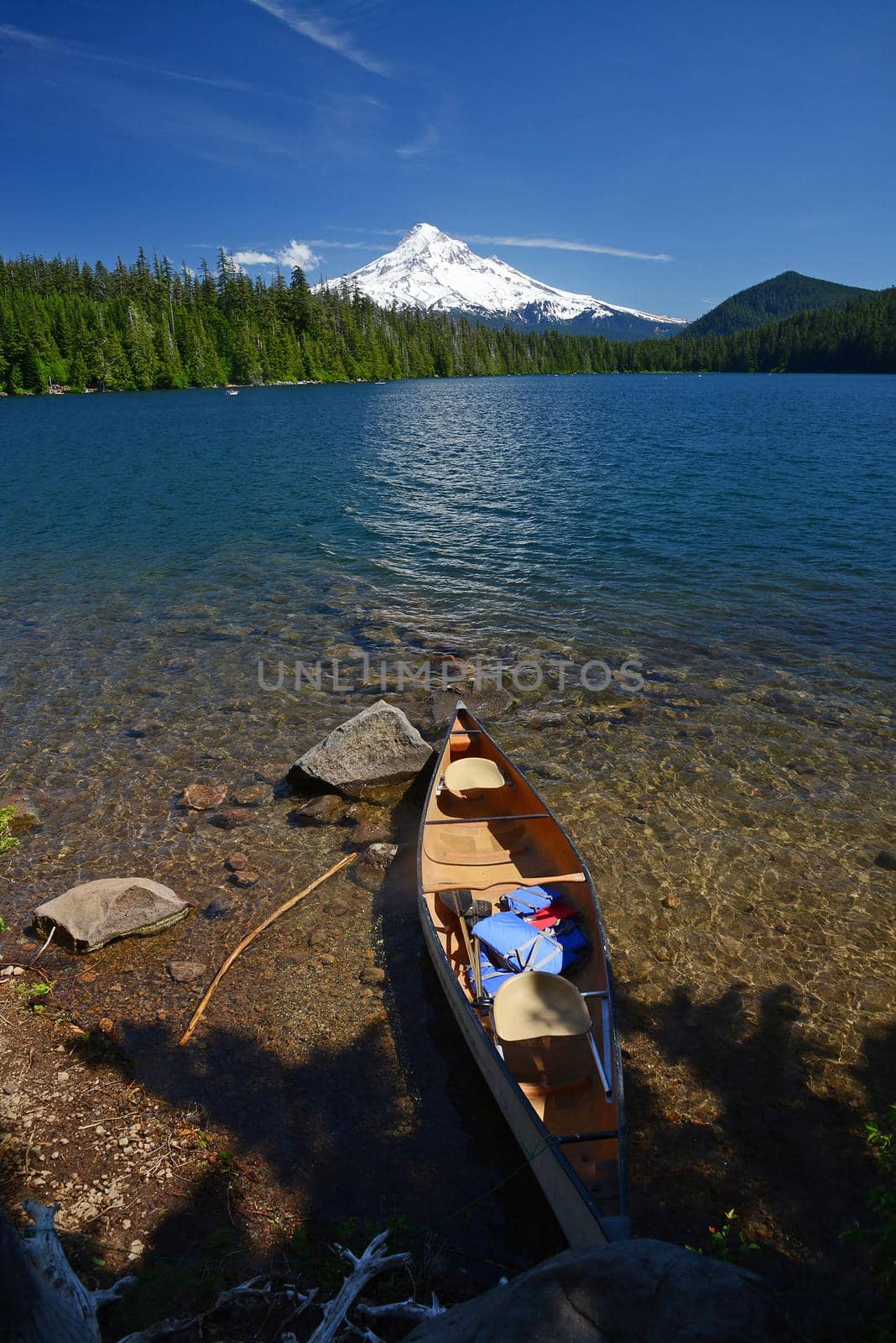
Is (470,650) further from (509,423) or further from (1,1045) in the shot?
(509,423)

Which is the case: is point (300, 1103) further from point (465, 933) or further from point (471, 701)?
point (471, 701)

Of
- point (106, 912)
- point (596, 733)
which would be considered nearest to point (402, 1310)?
point (106, 912)

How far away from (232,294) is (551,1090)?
610ft

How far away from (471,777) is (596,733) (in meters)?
3.54

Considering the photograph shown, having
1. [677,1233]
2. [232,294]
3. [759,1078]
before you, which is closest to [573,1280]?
[677,1233]

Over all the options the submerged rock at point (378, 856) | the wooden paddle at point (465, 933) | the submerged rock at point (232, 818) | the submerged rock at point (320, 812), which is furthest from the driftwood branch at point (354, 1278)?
the submerged rock at point (232, 818)

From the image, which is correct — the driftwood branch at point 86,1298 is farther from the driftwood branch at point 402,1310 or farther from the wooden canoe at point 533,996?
the wooden canoe at point 533,996

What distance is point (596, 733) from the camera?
Answer: 13406 mm

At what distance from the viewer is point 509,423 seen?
255ft

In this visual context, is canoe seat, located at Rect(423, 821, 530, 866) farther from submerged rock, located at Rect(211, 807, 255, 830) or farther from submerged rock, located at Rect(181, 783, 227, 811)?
submerged rock, located at Rect(181, 783, 227, 811)

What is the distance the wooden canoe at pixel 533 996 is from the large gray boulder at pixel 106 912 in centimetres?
331

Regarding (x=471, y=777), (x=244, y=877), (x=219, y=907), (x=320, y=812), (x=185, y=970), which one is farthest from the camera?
(x=320, y=812)

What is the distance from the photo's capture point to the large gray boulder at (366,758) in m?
11.6

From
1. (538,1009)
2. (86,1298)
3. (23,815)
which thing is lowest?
(23,815)
